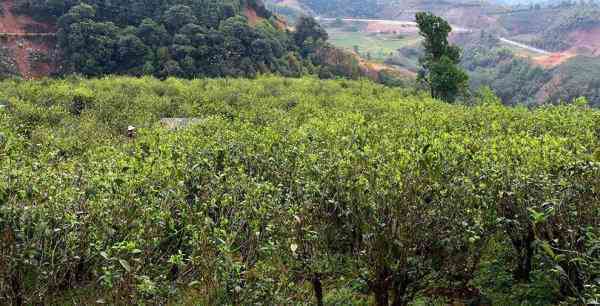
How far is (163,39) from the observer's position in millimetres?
46438

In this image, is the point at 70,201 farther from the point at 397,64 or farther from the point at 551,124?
the point at 397,64

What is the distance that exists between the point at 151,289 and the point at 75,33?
4495 centimetres

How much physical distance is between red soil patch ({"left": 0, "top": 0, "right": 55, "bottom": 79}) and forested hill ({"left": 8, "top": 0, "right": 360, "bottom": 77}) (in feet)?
3.74

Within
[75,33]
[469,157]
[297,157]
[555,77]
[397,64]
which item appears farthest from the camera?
[397,64]

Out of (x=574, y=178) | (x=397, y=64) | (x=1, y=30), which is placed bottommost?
(x=397, y=64)

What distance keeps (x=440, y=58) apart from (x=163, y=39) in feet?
86.5

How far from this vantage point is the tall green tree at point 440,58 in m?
31.8

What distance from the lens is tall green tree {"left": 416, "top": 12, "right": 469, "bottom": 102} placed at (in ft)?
104

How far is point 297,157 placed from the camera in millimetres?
8148

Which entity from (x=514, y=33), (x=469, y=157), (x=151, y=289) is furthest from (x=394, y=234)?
(x=514, y=33)

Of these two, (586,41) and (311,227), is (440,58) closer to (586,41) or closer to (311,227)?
(311,227)

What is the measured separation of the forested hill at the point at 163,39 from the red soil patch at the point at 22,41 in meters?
1.14

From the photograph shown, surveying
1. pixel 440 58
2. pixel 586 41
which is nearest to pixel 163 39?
pixel 440 58

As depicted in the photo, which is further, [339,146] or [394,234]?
[339,146]
